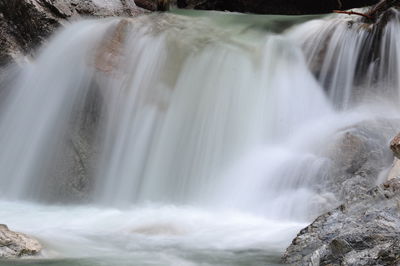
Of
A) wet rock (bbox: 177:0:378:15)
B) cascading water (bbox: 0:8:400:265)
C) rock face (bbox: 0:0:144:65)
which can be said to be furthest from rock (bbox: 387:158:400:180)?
wet rock (bbox: 177:0:378:15)

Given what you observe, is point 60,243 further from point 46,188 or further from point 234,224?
point 46,188

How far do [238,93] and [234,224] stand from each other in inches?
94.9

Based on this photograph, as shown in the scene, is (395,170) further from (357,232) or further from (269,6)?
(269,6)

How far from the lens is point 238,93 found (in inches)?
268

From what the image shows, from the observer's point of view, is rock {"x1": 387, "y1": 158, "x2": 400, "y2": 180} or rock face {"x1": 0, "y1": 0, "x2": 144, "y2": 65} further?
rock face {"x1": 0, "y1": 0, "x2": 144, "y2": 65}

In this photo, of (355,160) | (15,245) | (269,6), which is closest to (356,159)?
(355,160)

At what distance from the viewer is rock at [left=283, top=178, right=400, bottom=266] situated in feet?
8.27

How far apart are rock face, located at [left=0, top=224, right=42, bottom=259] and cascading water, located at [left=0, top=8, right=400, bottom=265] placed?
1.31 m

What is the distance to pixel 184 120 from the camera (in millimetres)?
6656

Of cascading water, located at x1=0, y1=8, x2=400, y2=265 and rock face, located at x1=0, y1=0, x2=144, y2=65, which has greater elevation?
rock face, located at x1=0, y1=0, x2=144, y2=65

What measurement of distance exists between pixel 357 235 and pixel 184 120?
413 cm

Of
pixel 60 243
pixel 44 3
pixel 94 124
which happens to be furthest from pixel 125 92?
pixel 60 243

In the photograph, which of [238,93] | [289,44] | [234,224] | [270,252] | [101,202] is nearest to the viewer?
[270,252]

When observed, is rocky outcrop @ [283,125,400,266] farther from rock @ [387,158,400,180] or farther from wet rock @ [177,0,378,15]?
wet rock @ [177,0,378,15]
